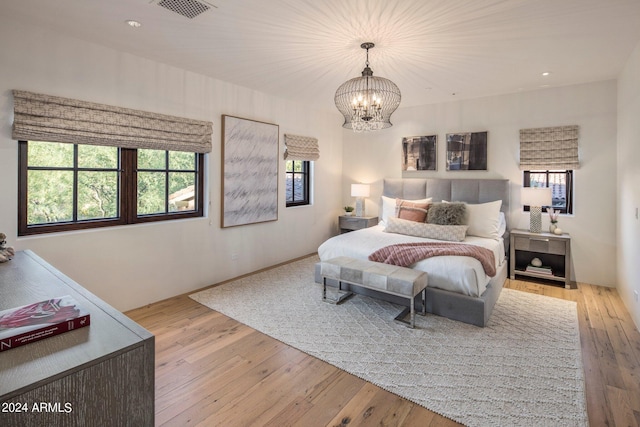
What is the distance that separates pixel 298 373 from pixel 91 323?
158 cm

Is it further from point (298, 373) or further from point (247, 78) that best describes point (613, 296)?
point (247, 78)

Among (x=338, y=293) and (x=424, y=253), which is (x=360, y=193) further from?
(x=424, y=253)

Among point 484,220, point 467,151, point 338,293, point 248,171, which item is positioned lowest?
point 338,293

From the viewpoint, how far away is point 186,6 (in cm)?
241

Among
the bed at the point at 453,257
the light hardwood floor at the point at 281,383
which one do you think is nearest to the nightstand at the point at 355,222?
the bed at the point at 453,257

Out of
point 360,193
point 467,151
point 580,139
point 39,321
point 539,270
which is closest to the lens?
point 39,321

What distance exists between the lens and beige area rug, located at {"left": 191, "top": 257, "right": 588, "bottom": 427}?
2.06 m

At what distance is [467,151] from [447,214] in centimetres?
128

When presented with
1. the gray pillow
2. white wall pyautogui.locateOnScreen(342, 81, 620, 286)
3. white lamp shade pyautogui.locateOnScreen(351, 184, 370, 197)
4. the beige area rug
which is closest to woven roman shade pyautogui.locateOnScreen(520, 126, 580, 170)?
white wall pyautogui.locateOnScreen(342, 81, 620, 286)

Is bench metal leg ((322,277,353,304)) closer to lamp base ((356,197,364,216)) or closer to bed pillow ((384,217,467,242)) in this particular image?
bed pillow ((384,217,467,242))

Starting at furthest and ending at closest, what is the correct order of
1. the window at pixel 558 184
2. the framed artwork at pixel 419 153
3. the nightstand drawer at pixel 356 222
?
the nightstand drawer at pixel 356 222
the framed artwork at pixel 419 153
the window at pixel 558 184

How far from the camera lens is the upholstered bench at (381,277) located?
3.01m

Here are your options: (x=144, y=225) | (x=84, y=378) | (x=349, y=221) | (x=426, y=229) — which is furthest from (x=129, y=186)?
(x=349, y=221)

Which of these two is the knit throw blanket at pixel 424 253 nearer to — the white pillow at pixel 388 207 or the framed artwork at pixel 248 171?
the white pillow at pixel 388 207
